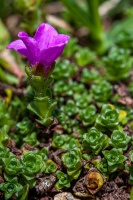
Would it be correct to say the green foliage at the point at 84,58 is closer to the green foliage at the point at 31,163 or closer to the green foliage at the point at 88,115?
the green foliage at the point at 88,115

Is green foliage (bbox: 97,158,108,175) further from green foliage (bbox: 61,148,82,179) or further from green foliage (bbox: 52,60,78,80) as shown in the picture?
green foliage (bbox: 52,60,78,80)

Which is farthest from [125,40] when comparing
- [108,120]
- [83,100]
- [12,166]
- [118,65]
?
[12,166]

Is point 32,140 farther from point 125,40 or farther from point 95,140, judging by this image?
point 125,40

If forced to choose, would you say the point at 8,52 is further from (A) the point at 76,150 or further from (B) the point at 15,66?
(A) the point at 76,150

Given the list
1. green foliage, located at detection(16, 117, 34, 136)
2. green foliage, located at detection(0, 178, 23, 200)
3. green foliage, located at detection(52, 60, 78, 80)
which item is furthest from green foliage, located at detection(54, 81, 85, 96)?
green foliage, located at detection(0, 178, 23, 200)

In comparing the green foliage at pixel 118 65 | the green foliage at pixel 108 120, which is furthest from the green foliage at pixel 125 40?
the green foliage at pixel 108 120
